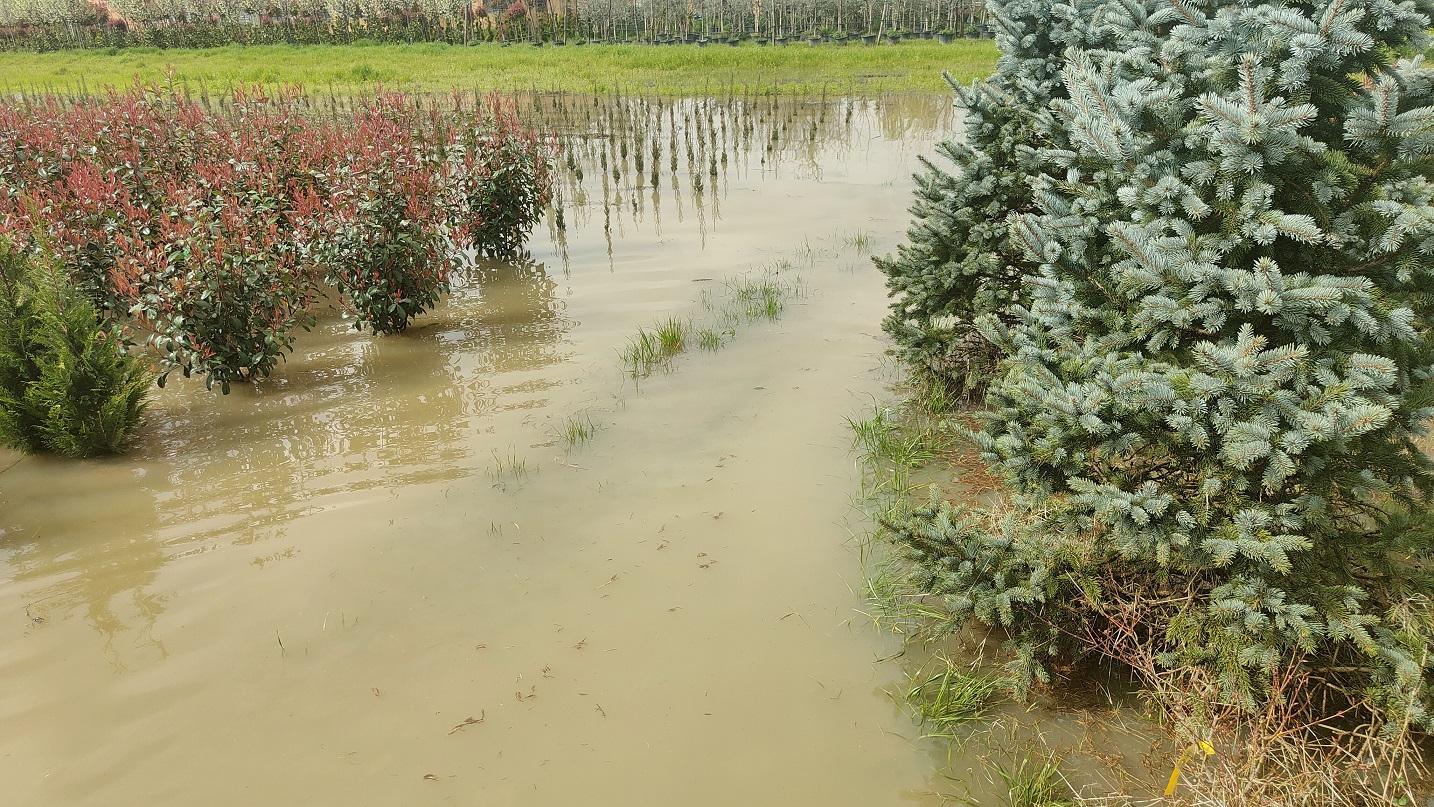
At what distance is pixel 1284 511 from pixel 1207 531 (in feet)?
0.81

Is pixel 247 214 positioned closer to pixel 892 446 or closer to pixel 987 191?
pixel 892 446

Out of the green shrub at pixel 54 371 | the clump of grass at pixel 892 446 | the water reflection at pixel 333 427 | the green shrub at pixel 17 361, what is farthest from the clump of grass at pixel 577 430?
the green shrub at pixel 17 361

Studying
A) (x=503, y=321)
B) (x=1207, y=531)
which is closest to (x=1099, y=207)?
(x=1207, y=531)

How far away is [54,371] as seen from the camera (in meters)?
5.27

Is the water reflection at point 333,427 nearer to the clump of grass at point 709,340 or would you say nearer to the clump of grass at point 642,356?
the clump of grass at point 642,356

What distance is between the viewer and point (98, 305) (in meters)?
7.52

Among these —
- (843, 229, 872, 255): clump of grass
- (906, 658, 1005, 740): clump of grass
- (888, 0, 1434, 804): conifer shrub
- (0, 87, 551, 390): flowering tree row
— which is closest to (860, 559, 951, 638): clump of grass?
(906, 658, 1005, 740): clump of grass

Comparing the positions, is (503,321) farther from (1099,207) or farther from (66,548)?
(1099,207)

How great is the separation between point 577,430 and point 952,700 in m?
3.18

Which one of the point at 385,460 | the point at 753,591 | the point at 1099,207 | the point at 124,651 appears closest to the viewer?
the point at 1099,207

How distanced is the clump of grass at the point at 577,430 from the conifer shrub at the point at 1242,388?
288 cm

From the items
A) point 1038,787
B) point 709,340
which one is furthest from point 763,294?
point 1038,787

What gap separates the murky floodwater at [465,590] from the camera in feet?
10.5

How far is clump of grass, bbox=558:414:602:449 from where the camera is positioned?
565 centimetres
